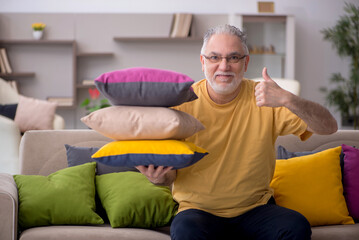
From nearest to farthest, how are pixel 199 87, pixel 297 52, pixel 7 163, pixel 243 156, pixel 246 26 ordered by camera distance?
1. pixel 243 156
2. pixel 199 87
3. pixel 7 163
4. pixel 246 26
5. pixel 297 52

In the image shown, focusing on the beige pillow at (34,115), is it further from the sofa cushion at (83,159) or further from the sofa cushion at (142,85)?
the sofa cushion at (142,85)

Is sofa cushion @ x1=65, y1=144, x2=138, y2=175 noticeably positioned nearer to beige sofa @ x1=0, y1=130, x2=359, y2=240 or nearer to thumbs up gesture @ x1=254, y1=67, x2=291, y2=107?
beige sofa @ x1=0, y1=130, x2=359, y2=240

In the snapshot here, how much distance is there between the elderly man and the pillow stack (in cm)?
12

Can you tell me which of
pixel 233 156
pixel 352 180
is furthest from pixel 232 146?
pixel 352 180

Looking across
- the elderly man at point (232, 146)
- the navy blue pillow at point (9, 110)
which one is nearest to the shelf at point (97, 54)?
the navy blue pillow at point (9, 110)

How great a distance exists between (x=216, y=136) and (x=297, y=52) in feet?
17.0

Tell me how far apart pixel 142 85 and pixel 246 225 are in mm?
652

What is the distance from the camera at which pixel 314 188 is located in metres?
2.24

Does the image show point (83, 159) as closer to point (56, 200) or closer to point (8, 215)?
point (56, 200)

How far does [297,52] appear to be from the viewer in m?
6.74

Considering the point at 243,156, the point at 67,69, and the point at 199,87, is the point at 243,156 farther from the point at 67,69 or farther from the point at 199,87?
the point at 67,69

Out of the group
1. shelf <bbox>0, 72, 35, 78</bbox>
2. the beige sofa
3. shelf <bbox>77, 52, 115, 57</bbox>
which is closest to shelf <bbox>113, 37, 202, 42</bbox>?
shelf <bbox>77, 52, 115, 57</bbox>

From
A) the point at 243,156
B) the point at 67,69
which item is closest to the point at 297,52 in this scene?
the point at 67,69

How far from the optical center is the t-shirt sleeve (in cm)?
187
